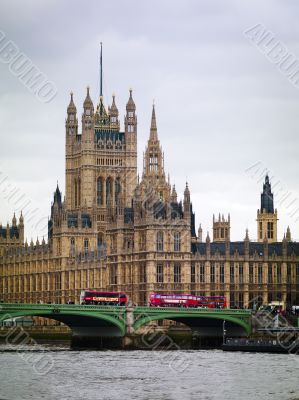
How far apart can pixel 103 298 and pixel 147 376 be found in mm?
Result: 54535

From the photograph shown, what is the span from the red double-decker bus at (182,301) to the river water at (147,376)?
25.7 meters

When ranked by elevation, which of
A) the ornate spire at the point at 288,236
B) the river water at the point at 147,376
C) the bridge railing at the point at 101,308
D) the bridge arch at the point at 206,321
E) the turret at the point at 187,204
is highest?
the turret at the point at 187,204

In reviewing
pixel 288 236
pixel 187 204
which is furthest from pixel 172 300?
pixel 288 236

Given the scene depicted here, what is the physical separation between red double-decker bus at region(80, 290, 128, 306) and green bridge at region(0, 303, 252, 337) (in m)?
6.83

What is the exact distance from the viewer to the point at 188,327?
173 m

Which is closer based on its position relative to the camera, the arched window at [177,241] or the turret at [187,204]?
the arched window at [177,241]

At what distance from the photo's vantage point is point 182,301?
172 m

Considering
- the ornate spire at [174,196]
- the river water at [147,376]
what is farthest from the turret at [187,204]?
the river water at [147,376]

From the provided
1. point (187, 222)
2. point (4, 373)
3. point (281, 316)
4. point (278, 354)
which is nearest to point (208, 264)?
point (187, 222)

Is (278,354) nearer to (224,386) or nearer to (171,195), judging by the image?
(224,386)

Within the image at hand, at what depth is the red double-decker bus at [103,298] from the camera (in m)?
172

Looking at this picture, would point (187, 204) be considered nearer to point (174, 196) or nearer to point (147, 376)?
point (174, 196)

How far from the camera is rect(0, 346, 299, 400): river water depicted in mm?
106750

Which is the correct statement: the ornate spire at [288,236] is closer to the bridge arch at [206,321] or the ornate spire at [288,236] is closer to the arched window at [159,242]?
the arched window at [159,242]
